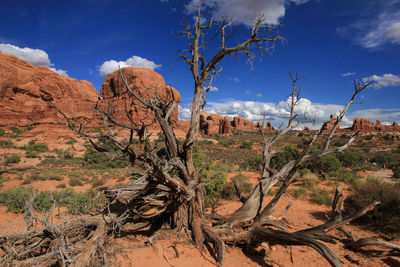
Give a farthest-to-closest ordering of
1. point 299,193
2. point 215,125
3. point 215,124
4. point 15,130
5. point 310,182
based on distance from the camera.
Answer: point 215,124, point 215,125, point 15,130, point 310,182, point 299,193

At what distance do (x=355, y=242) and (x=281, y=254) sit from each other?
1571 millimetres

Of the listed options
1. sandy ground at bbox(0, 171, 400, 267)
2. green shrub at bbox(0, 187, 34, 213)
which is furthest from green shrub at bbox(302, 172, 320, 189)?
green shrub at bbox(0, 187, 34, 213)

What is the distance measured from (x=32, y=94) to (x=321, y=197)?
48648 millimetres

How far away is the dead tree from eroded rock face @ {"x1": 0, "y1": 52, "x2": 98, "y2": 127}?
106ft

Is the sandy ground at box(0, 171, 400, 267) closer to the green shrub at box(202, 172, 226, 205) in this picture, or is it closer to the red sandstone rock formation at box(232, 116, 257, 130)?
the green shrub at box(202, 172, 226, 205)

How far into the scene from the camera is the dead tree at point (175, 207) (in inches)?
134

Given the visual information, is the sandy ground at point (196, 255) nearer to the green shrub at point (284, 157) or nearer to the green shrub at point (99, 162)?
the green shrub at point (284, 157)

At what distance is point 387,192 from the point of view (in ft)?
20.3

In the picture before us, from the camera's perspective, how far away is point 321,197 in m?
8.09

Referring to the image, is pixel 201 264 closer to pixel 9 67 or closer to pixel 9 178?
pixel 9 178

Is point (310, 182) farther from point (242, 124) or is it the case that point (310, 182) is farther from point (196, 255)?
point (242, 124)

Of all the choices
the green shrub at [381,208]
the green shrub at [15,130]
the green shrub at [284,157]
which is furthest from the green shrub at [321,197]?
the green shrub at [15,130]

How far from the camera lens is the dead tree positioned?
3410mm

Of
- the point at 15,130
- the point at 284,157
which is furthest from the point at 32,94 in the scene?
the point at 284,157
